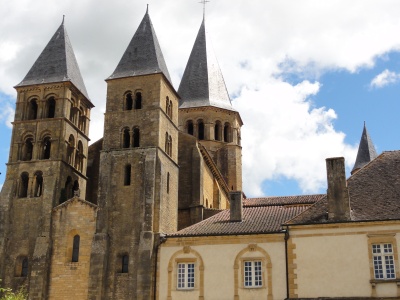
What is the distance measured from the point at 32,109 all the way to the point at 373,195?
80.4 feet

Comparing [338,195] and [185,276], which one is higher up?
[338,195]

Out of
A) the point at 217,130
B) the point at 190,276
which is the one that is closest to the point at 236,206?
the point at 190,276

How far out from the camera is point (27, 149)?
41219 millimetres

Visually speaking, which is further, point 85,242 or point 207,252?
point 85,242

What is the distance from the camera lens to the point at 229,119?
5938cm

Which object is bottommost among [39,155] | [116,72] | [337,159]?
[337,159]

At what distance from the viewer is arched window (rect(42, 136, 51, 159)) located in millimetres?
40750

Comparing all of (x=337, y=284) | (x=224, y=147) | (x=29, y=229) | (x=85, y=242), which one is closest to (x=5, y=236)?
(x=29, y=229)

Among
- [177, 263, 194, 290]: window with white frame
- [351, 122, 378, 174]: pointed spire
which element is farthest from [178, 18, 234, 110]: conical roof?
[177, 263, 194, 290]: window with white frame

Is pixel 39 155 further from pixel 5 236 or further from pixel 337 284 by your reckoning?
pixel 337 284

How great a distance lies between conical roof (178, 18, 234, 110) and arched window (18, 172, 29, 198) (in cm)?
2245

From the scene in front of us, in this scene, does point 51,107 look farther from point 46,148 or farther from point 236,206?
point 236,206

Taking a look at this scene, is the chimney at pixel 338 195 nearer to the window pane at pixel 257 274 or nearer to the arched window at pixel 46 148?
the window pane at pixel 257 274

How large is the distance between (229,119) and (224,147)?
2.93 meters
